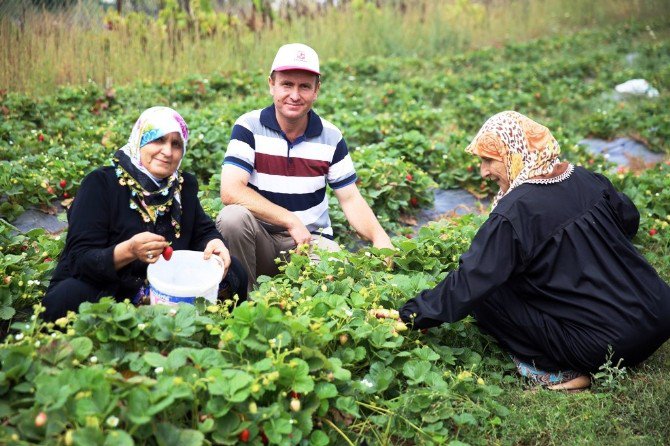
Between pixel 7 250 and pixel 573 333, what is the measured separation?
280 cm

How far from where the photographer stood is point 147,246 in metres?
2.62

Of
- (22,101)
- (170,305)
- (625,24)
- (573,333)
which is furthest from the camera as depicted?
(625,24)

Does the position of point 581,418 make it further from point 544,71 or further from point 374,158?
point 544,71

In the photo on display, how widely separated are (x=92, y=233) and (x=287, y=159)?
1.19m

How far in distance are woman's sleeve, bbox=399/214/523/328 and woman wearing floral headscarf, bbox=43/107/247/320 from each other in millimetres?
931

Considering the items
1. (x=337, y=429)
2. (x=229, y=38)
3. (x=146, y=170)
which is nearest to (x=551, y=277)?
(x=337, y=429)

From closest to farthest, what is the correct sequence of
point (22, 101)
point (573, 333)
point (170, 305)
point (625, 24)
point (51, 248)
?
point (170, 305) → point (573, 333) → point (51, 248) → point (22, 101) → point (625, 24)

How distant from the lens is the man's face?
356 centimetres

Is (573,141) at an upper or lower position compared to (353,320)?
lower

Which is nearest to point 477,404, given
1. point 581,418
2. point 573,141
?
point 581,418

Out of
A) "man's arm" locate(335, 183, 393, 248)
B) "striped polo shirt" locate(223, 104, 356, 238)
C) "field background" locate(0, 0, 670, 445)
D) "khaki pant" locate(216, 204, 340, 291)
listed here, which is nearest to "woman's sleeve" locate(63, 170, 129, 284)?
"field background" locate(0, 0, 670, 445)

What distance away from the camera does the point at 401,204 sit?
4.96 m

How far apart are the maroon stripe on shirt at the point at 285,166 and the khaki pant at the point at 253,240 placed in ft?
0.90

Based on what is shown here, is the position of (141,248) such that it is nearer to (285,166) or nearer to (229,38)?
(285,166)
